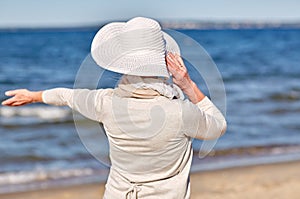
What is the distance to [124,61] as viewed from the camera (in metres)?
2.50

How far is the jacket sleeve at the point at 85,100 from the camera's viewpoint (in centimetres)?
256

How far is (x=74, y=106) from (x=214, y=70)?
25.2 inches

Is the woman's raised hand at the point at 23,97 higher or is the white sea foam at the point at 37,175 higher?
the woman's raised hand at the point at 23,97

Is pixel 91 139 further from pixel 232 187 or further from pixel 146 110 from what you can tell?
pixel 232 187

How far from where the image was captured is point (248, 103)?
13336 mm

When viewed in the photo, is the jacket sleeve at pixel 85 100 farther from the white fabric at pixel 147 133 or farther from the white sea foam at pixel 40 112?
the white sea foam at pixel 40 112

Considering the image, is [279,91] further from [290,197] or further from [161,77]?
[161,77]

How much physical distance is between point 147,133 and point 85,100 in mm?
307

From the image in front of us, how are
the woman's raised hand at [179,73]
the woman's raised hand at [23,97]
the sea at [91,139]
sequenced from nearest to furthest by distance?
the woman's raised hand at [179,73], the woman's raised hand at [23,97], the sea at [91,139]

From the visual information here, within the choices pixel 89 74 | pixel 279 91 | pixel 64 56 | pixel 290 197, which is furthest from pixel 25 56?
pixel 89 74

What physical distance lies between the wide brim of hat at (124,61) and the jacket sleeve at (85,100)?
5.2 inches

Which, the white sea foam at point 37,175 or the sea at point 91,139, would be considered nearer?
the white sea foam at point 37,175

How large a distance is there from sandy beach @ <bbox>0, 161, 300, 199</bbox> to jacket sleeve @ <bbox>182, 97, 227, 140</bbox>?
3.48m

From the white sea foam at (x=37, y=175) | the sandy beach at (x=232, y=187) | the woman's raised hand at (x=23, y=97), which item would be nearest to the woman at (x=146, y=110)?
the woman's raised hand at (x=23, y=97)
